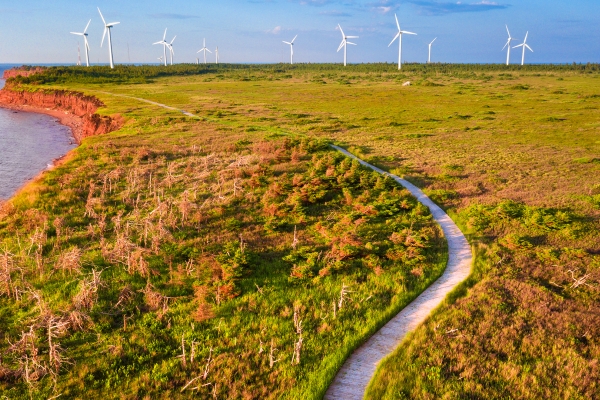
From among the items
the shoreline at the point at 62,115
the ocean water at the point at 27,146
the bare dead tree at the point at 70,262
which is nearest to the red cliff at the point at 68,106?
the shoreline at the point at 62,115

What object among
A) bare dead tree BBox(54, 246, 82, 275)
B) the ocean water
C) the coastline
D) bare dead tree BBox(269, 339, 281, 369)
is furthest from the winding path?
the ocean water

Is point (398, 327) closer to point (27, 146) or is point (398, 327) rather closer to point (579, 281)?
point (579, 281)

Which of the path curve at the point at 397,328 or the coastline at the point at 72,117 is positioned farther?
the coastline at the point at 72,117

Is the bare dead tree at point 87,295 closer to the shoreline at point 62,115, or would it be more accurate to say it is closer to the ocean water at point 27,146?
the ocean water at point 27,146

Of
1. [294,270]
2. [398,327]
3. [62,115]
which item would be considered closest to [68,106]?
[62,115]

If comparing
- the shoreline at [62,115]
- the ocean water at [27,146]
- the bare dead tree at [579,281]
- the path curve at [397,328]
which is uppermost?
the shoreline at [62,115]

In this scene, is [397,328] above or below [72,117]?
below
